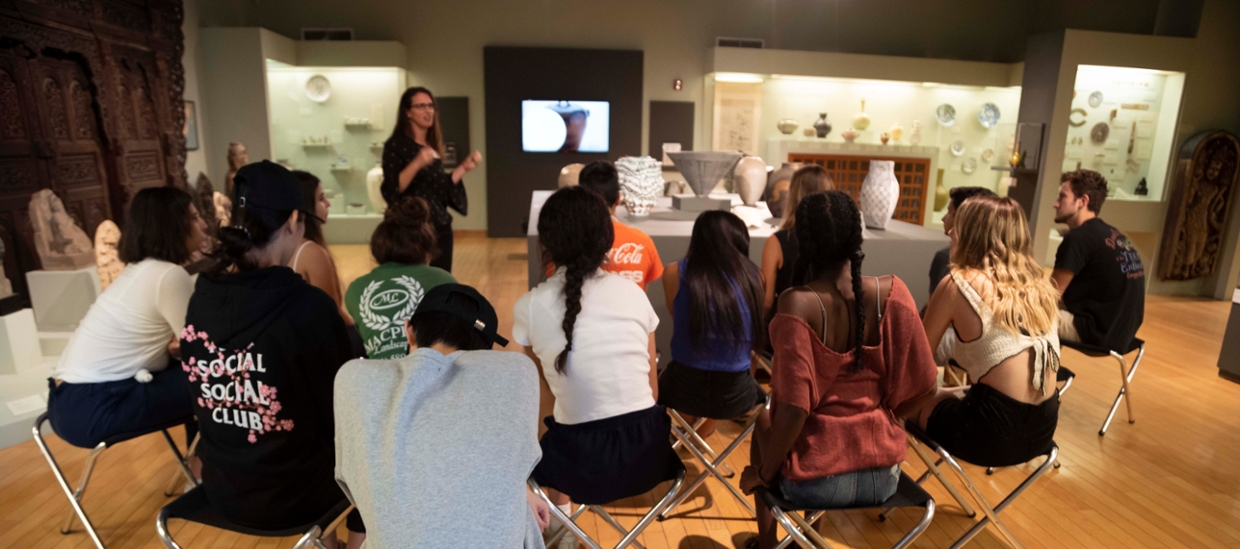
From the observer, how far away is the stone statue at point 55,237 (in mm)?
3857

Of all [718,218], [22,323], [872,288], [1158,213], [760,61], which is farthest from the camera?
[760,61]

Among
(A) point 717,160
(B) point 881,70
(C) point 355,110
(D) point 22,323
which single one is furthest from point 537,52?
(D) point 22,323

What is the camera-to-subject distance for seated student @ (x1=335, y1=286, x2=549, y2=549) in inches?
40.0

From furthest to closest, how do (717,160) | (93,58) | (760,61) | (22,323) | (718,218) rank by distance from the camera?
1. (760,61)
2. (93,58)
3. (717,160)
4. (22,323)
5. (718,218)

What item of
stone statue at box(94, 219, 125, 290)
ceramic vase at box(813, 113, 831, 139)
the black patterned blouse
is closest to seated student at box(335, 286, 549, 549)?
the black patterned blouse

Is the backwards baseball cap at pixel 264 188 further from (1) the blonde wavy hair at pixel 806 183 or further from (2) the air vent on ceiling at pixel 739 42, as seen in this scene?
(2) the air vent on ceiling at pixel 739 42

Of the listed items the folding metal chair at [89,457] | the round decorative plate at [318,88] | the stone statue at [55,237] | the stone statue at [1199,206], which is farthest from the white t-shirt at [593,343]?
the round decorative plate at [318,88]

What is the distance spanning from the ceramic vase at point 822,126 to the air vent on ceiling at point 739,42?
1.20m

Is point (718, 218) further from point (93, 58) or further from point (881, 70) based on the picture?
point (881, 70)

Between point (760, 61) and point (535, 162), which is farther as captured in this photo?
point (535, 162)

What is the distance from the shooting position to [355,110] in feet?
26.6

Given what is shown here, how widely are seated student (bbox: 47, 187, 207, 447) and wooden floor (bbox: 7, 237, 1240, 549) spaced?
55cm

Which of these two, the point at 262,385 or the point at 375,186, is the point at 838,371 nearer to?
the point at 262,385

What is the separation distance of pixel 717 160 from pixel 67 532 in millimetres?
3408
